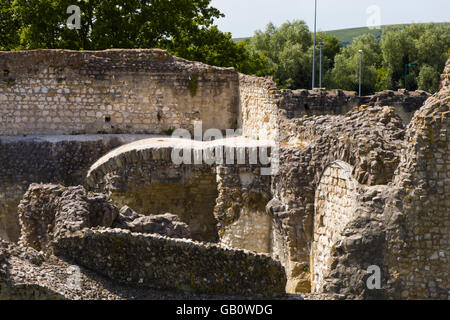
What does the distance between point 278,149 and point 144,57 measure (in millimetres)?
7267

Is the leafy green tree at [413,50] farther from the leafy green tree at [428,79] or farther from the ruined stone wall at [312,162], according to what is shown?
the ruined stone wall at [312,162]

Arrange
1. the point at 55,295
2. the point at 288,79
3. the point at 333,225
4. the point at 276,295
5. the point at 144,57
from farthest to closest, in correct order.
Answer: the point at 288,79 → the point at 144,57 → the point at 333,225 → the point at 276,295 → the point at 55,295

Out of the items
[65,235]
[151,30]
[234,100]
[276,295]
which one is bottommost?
[276,295]

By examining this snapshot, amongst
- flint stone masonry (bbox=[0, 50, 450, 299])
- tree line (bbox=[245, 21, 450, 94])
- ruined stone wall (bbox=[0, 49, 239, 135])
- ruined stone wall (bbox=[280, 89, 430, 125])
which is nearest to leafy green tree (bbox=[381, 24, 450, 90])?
tree line (bbox=[245, 21, 450, 94])

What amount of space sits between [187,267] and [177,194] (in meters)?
7.78

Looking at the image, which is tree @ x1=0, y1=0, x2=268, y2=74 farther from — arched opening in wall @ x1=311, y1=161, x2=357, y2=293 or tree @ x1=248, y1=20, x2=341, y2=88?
arched opening in wall @ x1=311, y1=161, x2=357, y2=293

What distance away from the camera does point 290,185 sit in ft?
42.6

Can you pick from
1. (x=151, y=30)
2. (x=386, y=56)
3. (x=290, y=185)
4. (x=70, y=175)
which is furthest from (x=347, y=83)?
(x=290, y=185)

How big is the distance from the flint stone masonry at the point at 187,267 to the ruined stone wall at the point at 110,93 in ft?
36.1

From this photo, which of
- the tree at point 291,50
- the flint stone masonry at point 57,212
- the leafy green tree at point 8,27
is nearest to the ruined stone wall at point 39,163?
the flint stone masonry at point 57,212

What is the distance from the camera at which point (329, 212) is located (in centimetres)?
1137

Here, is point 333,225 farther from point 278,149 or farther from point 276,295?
point 278,149

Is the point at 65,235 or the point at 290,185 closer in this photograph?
the point at 65,235

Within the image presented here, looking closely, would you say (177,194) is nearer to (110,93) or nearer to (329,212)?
(110,93)
